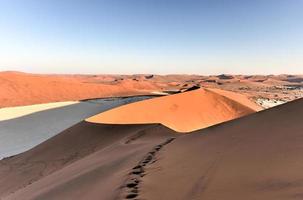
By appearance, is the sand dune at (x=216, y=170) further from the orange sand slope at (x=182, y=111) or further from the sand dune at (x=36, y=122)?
the sand dune at (x=36, y=122)

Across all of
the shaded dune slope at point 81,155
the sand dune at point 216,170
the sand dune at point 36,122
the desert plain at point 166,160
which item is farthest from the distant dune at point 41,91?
the sand dune at point 216,170

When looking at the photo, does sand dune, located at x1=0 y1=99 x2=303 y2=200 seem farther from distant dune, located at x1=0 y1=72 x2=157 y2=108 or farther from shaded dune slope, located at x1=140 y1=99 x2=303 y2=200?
distant dune, located at x1=0 y1=72 x2=157 y2=108

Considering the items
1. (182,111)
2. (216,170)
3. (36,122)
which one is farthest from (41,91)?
(216,170)

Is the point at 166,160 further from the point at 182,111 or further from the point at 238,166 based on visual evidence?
the point at 182,111

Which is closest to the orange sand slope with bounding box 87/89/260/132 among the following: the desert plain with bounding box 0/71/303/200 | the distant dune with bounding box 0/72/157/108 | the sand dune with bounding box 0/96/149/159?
the desert plain with bounding box 0/71/303/200

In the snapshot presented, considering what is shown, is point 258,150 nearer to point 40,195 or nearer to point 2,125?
point 40,195

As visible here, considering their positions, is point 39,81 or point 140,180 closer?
point 140,180

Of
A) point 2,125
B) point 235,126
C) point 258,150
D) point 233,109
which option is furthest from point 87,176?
point 2,125
